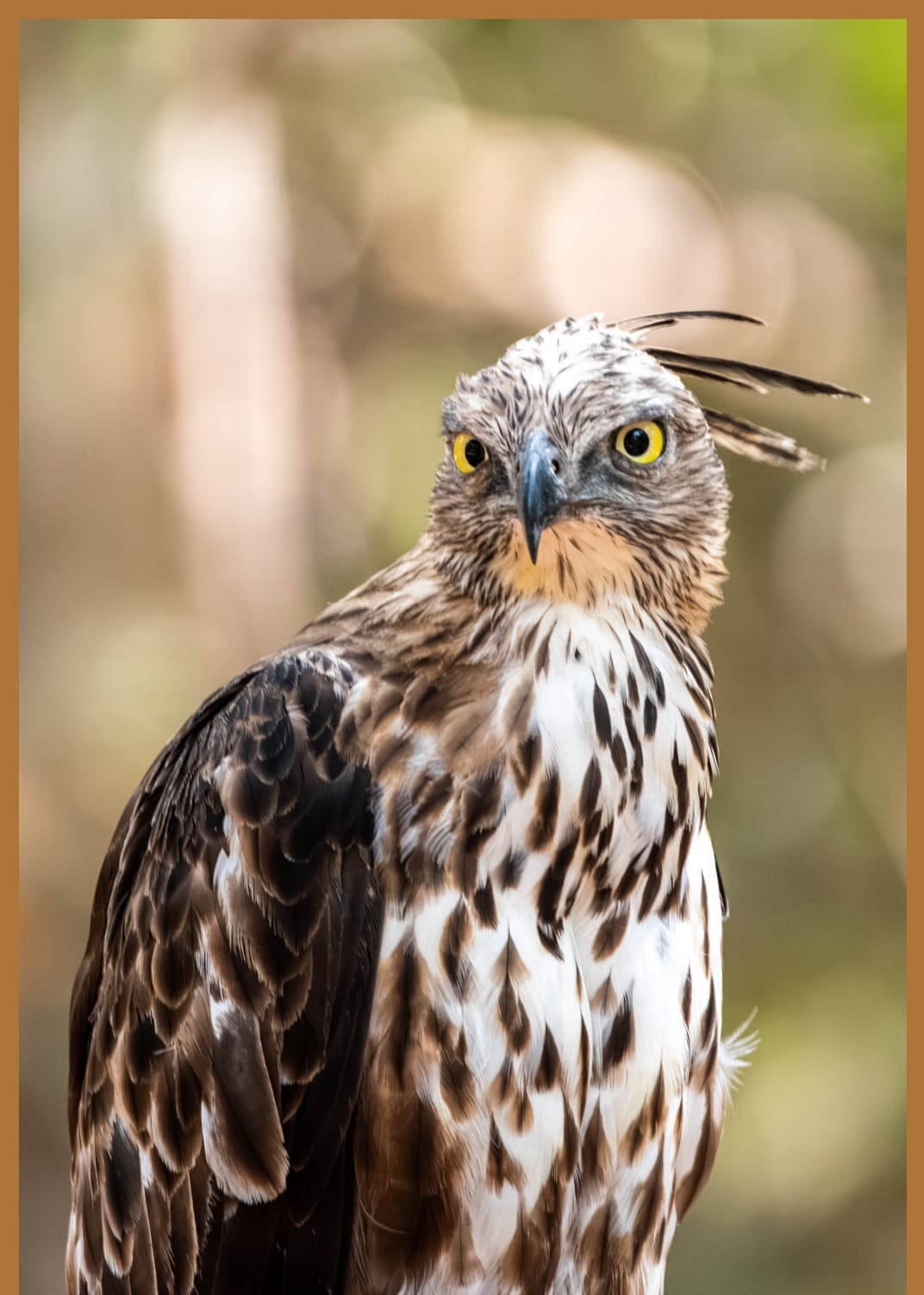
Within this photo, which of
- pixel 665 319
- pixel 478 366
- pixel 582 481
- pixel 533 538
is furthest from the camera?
pixel 478 366

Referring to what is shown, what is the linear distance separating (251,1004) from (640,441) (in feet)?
3.25

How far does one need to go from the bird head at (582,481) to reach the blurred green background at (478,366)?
2601 millimetres

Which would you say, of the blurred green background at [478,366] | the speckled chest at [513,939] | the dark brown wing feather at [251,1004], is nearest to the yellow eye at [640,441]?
the speckled chest at [513,939]

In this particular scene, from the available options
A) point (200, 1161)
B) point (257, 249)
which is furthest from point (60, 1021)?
point (200, 1161)

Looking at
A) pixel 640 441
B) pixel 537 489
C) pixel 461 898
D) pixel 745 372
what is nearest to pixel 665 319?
pixel 745 372

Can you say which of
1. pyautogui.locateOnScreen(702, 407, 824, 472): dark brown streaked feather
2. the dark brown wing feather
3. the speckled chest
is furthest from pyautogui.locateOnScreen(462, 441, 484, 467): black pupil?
pyautogui.locateOnScreen(702, 407, 824, 472): dark brown streaked feather

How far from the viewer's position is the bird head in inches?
76.3

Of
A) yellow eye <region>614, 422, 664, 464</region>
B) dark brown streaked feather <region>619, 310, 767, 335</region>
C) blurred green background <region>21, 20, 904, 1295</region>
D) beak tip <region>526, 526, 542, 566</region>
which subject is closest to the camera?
beak tip <region>526, 526, 542, 566</region>

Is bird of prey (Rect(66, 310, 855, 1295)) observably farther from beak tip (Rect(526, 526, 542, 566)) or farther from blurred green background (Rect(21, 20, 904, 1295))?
blurred green background (Rect(21, 20, 904, 1295))

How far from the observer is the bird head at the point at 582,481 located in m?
1.94

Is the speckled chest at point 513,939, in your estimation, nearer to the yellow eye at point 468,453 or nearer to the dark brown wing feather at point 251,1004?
the dark brown wing feather at point 251,1004

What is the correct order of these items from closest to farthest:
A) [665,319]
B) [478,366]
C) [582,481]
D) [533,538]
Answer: [533,538]
[582,481]
[665,319]
[478,366]

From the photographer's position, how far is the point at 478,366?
17.4ft

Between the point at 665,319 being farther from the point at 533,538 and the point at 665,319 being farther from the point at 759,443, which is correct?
the point at 533,538
